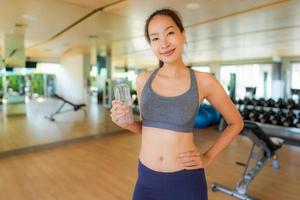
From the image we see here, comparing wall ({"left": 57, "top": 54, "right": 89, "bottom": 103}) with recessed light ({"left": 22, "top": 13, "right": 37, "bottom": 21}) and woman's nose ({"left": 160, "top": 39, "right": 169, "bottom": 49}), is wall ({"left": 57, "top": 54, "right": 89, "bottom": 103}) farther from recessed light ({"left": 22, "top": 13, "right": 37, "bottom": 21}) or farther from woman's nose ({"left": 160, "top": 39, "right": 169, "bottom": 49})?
woman's nose ({"left": 160, "top": 39, "right": 169, "bottom": 49})

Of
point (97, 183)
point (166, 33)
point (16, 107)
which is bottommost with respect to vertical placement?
point (97, 183)

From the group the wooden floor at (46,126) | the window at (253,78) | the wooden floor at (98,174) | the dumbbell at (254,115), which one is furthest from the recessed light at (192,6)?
the window at (253,78)

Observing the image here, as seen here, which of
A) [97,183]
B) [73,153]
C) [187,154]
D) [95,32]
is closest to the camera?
[187,154]

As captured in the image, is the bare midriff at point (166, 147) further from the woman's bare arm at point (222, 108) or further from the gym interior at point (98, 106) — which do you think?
the gym interior at point (98, 106)

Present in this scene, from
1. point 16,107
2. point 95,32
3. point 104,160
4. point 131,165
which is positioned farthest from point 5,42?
point 131,165

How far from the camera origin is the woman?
2.98 ft

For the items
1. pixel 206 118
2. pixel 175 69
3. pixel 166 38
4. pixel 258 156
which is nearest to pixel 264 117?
pixel 206 118

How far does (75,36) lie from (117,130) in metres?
2.48

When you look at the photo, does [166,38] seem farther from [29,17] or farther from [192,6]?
[29,17]

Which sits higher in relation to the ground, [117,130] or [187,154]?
[187,154]

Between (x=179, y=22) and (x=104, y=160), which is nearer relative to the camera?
(x=179, y=22)

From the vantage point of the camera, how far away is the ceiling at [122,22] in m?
3.53

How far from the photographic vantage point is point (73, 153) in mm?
4105

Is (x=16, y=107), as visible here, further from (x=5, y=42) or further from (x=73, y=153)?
(x=73, y=153)
